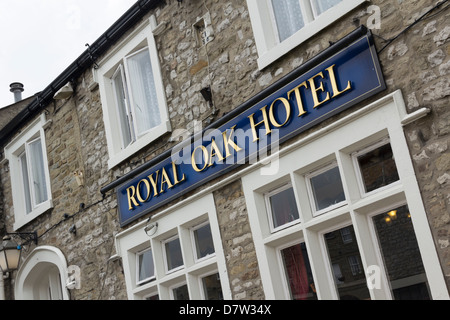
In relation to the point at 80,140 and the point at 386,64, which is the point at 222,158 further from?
the point at 80,140

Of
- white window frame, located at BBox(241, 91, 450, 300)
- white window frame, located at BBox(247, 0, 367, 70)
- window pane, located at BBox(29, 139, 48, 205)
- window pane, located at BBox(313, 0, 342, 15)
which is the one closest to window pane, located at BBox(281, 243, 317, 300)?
white window frame, located at BBox(241, 91, 450, 300)

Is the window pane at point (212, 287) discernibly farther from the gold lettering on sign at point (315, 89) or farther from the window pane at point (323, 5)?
the window pane at point (323, 5)

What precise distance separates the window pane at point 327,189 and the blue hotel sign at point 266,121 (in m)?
0.54

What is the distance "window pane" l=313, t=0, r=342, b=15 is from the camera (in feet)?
21.0

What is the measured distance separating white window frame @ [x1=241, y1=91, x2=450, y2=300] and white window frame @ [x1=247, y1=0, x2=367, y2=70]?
1042mm

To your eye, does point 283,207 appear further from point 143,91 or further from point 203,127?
point 143,91

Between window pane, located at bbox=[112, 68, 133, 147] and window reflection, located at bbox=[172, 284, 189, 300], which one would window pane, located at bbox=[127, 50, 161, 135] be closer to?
window pane, located at bbox=[112, 68, 133, 147]

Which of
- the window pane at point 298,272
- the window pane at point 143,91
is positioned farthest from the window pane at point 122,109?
the window pane at point 298,272

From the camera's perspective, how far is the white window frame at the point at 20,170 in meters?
10.7

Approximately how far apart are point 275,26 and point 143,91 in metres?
2.65

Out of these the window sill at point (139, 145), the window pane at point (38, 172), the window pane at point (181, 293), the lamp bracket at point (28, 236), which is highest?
the window pane at point (38, 172)

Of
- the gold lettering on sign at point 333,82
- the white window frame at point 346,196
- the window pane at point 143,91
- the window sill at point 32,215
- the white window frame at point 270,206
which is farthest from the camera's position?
the window sill at point 32,215

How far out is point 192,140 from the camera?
25.0ft

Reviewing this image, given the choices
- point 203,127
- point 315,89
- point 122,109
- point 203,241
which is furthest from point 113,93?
point 315,89
